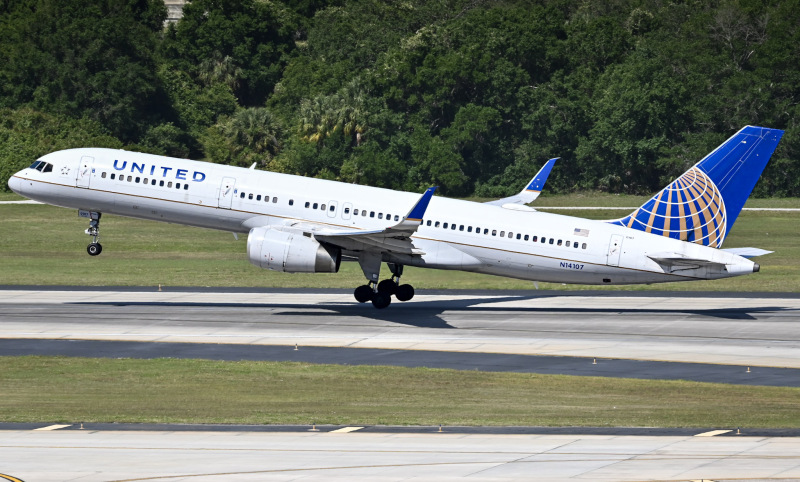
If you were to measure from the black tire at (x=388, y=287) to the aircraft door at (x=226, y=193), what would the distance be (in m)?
7.67

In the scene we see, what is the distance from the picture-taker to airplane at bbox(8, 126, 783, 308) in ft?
155

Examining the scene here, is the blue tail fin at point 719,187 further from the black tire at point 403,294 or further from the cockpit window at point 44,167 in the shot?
the cockpit window at point 44,167

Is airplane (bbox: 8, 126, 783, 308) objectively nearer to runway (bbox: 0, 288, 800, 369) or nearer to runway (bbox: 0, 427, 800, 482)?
runway (bbox: 0, 288, 800, 369)

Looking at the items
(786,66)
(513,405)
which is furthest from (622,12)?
(513,405)

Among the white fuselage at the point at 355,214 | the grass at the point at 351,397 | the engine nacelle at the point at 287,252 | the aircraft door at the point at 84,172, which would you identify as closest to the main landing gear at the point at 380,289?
the white fuselage at the point at 355,214

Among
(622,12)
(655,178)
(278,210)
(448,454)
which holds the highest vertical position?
(622,12)

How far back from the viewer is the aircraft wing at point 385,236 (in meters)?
45.2

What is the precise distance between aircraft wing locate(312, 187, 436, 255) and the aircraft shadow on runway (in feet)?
9.68

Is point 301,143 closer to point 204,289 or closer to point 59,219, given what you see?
point 59,219

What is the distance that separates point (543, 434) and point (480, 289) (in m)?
30.6

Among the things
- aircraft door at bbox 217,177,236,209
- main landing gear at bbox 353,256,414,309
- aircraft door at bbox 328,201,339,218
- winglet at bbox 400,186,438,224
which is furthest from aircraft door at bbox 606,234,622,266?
aircraft door at bbox 217,177,236,209

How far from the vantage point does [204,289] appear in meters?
58.9

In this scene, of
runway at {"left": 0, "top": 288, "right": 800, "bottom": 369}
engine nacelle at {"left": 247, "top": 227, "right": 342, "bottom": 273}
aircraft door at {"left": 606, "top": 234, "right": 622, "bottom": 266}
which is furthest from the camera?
aircraft door at {"left": 606, "top": 234, "right": 622, "bottom": 266}

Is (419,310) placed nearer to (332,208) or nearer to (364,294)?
(364,294)
